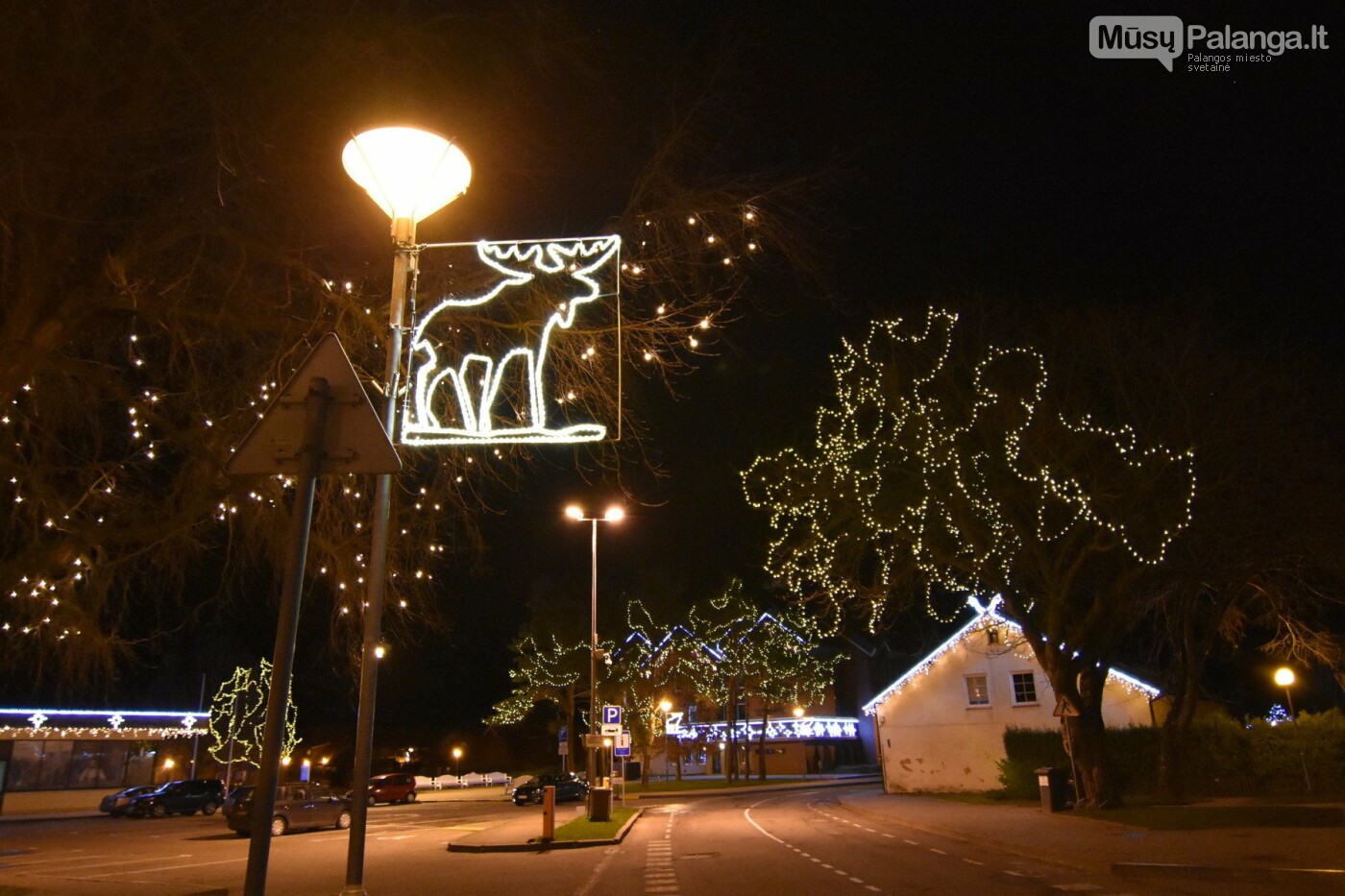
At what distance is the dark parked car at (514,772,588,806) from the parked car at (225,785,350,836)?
33.1 feet

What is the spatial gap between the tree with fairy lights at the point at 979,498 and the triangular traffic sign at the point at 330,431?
18.1m

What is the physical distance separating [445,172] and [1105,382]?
17714 millimetres

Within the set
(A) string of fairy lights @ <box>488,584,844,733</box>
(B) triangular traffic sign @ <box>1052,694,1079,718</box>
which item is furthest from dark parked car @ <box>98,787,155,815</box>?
(B) triangular traffic sign @ <box>1052,694,1079,718</box>

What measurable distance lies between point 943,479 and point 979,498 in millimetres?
906

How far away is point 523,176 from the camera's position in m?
10.3

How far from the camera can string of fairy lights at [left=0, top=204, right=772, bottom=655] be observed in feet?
33.0

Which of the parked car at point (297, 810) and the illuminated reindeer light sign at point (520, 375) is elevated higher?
the illuminated reindeer light sign at point (520, 375)

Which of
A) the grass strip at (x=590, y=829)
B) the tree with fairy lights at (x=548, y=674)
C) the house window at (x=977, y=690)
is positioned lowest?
the grass strip at (x=590, y=829)

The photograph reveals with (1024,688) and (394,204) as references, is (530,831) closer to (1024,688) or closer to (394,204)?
(394,204)

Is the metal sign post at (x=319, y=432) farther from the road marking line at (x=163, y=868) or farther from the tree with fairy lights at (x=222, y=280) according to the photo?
the road marking line at (x=163, y=868)

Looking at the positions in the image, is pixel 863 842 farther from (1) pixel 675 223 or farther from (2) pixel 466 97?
(2) pixel 466 97

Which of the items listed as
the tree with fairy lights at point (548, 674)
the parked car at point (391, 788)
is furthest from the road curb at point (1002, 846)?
the tree with fairy lights at point (548, 674)

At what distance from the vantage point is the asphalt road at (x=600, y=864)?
1250 centimetres

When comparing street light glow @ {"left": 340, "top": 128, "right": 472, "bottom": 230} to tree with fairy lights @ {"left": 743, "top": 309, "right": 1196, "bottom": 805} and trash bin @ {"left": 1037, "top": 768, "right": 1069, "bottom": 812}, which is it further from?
trash bin @ {"left": 1037, "top": 768, "right": 1069, "bottom": 812}
